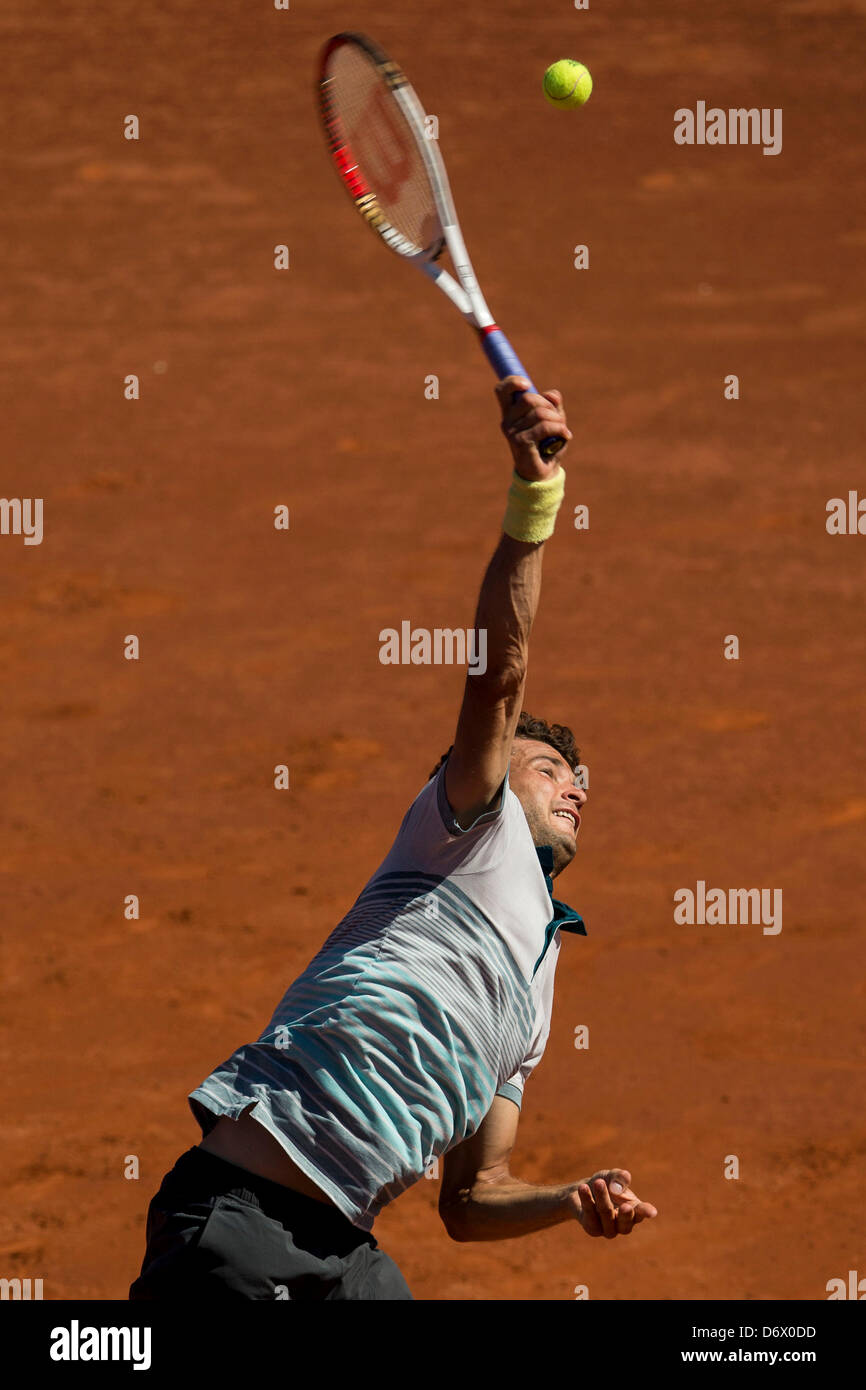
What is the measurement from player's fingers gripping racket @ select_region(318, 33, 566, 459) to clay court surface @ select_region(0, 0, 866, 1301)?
3.72 metres

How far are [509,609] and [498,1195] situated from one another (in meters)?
1.33

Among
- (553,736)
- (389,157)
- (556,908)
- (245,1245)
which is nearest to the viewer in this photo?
(245,1245)

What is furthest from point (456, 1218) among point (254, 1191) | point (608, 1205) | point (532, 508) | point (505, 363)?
point (505, 363)

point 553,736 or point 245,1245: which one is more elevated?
point 553,736

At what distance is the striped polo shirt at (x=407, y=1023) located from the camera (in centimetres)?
340

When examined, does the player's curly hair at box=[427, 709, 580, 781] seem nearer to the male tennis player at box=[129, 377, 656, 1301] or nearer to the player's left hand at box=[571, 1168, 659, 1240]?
the male tennis player at box=[129, 377, 656, 1301]

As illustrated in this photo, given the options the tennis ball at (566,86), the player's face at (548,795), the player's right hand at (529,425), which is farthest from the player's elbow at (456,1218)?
the tennis ball at (566,86)

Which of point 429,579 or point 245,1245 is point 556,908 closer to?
point 245,1245

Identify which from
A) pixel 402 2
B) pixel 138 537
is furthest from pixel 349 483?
pixel 402 2

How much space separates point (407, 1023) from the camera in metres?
3.40

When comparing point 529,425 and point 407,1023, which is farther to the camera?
point 529,425

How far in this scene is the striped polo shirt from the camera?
340 cm

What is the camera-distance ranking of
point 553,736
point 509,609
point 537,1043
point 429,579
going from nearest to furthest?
point 509,609 < point 537,1043 < point 553,736 < point 429,579

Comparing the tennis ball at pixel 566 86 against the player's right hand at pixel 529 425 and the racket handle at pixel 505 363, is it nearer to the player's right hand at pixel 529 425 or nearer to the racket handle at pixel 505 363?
the racket handle at pixel 505 363
